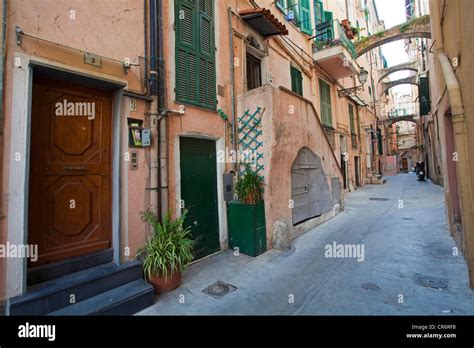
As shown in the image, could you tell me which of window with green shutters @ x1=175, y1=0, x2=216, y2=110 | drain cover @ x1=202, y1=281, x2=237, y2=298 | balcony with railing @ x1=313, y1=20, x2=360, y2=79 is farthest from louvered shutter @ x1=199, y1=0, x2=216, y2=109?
balcony with railing @ x1=313, y1=20, x2=360, y2=79

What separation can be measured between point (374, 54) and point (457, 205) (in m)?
23.5

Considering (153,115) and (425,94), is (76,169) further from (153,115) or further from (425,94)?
(425,94)

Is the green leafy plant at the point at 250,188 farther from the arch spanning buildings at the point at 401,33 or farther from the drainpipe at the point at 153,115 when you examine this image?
the arch spanning buildings at the point at 401,33

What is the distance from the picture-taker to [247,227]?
202 inches

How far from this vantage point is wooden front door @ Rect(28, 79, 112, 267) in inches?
123

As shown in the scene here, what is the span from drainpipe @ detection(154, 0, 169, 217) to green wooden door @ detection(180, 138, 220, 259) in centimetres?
49

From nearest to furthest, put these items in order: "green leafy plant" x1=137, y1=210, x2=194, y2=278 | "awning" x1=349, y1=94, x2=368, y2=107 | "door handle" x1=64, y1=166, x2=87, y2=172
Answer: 1. "door handle" x1=64, y1=166, x2=87, y2=172
2. "green leafy plant" x1=137, y1=210, x2=194, y2=278
3. "awning" x1=349, y1=94, x2=368, y2=107

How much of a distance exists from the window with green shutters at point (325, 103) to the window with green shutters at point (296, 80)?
2301 millimetres

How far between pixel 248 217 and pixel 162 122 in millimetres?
2604

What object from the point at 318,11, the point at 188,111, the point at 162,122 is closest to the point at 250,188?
the point at 188,111

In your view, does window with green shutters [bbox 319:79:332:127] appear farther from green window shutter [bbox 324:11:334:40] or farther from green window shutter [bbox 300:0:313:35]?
green window shutter [bbox 300:0:313:35]
